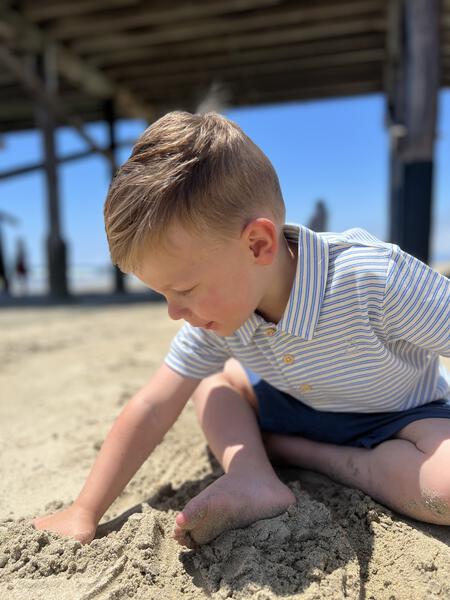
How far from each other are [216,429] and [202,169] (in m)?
0.64

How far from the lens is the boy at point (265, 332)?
990mm

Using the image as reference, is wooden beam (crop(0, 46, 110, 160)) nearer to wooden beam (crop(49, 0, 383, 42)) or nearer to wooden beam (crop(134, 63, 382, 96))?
wooden beam (crop(49, 0, 383, 42))

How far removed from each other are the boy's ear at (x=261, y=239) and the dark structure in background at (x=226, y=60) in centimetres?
265

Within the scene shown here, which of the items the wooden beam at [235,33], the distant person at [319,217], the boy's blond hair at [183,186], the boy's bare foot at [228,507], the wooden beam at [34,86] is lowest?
the boy's bare foot at [228,507]

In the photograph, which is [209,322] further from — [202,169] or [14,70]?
[14,70]

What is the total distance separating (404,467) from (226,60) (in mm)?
5497

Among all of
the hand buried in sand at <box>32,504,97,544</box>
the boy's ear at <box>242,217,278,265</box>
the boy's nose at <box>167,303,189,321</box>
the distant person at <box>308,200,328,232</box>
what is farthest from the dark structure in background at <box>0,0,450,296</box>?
the hand buried in sand at <box>32,504,97,544</box>

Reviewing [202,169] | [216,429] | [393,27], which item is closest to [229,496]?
[216,429]

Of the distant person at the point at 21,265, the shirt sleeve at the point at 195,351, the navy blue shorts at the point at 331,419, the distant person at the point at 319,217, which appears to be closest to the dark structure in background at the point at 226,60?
the distant person at the point at 319,217

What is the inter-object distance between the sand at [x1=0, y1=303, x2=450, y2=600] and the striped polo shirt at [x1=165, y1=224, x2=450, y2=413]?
0.22 meters

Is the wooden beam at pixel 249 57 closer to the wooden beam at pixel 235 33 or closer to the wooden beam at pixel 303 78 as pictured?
the wooden beam at pixel 235 33

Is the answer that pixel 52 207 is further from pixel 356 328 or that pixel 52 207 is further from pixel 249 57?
pixel 356 328

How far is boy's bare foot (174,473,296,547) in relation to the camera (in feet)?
3.24

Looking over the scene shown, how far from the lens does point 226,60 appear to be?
5.79 meters
